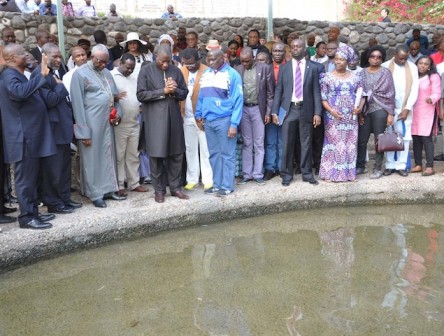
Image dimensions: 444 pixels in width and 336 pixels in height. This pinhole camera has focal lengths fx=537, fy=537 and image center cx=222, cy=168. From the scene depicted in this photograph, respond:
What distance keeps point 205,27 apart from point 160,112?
6.57 m

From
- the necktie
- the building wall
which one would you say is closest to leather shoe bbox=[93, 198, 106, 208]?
the necktie

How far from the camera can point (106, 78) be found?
559 centimetres

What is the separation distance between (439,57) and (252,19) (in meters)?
4.49

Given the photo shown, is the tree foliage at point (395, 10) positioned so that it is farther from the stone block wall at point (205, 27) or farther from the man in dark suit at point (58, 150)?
the man in dark suit at point (58, 150)

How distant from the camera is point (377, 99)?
6438 mm

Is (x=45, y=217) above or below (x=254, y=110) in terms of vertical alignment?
below

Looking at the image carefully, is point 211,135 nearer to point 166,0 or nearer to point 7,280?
point 7,280

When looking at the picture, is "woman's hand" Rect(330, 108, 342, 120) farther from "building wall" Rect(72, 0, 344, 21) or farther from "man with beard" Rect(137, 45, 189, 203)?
"building wall" Rect(72, 0, 344, 21)

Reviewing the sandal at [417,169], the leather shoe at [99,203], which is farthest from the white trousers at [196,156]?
the sandal at [417,169]

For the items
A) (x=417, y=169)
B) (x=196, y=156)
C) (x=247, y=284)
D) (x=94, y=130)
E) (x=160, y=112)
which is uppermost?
(x=160, y=112)

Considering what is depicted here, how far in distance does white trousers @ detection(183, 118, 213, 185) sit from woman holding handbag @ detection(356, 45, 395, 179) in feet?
6.37

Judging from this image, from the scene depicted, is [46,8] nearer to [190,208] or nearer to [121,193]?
[121,193]

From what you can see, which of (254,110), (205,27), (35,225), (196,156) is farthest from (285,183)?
(205,27)

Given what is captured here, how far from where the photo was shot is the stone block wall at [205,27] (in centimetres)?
1009
